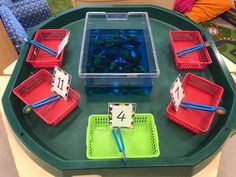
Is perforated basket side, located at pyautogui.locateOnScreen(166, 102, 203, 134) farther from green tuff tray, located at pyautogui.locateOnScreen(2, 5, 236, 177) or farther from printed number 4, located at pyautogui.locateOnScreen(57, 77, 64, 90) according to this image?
printed number 4, located at pyautogui.locateOnScreen(57, 77, 64, 90)

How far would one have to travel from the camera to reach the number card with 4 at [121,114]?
0.66 meters

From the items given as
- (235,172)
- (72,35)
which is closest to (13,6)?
(72,35)

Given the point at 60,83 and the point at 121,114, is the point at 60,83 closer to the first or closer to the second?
the point at 60,83

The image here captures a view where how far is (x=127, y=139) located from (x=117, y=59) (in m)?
0.29

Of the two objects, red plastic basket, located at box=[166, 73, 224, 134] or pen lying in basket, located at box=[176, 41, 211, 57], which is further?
pen lying in basket, located at box=[176, 41, 211, 57]

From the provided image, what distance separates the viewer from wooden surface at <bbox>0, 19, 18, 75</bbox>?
4.01ft

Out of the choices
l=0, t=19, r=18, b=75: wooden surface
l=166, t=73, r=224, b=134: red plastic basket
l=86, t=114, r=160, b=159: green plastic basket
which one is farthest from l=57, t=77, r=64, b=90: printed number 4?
l=0, t=19, r=18, b=75: wooden surface

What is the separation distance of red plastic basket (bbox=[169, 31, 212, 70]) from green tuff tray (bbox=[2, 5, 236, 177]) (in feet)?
0.07

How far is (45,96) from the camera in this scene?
0.81m

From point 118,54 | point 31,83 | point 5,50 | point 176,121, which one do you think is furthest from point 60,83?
point 5,50

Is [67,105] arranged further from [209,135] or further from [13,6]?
[13,6]

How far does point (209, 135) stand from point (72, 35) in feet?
2.00

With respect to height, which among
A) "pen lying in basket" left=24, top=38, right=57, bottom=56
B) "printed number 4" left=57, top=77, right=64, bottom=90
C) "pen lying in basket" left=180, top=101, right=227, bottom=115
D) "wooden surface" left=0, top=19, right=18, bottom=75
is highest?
"pen lying in basket" left=24, top=38, right=57, bottom=56

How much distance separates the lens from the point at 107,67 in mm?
833
